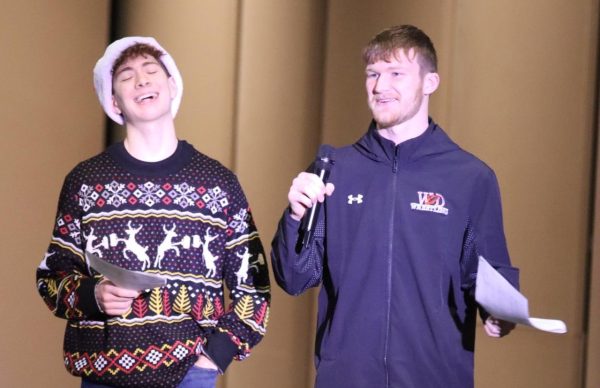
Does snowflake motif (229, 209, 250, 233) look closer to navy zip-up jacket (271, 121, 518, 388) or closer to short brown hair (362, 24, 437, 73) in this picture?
navy zip-up jacket (271, 121, 518, 388)

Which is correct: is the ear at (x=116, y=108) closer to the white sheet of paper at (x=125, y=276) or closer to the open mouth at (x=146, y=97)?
the open mouth at (x=146, y=97)

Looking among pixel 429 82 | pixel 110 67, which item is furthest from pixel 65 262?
pixel 429 82

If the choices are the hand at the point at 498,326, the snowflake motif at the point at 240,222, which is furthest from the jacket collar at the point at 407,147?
the hand at the point at 498,326

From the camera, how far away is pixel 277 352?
147 inches

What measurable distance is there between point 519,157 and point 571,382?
2.70ft

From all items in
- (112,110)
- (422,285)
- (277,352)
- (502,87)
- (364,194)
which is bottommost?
(277,352)

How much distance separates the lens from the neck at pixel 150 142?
2348 mm

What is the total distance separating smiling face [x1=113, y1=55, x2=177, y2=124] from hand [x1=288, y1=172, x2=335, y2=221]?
468 mm

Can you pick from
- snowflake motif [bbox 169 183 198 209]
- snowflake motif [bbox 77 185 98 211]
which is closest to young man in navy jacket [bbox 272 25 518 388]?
snowflake motif [bbox 169 183 198 209]

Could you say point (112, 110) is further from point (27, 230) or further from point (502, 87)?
point (502, 87)

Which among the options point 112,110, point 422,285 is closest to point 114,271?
point 112,110

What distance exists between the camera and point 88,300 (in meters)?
2.18

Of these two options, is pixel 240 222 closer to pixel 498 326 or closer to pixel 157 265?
pixel 157 265

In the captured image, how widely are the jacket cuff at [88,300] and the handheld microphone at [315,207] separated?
1.67ft
